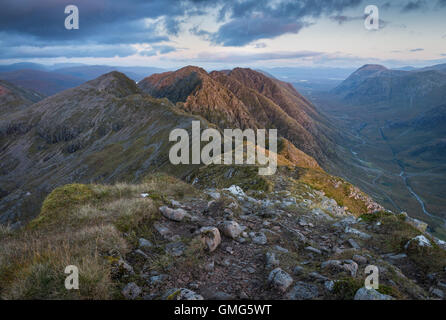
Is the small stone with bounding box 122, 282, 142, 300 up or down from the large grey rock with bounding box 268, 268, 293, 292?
up

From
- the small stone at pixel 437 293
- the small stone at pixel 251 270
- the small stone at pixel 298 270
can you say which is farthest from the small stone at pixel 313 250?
the small stone at pixel 437 293

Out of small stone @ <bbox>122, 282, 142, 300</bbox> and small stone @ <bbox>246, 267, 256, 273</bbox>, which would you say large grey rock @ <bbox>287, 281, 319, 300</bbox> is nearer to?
small stone @ <bbox>246, 267, 256, 273</bbox>

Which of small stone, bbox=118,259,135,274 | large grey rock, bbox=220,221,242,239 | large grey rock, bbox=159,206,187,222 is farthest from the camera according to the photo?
large grey rock, bbox=159,206,187,222

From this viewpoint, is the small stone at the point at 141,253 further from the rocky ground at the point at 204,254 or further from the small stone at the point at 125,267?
the small stone at the point at 125,267

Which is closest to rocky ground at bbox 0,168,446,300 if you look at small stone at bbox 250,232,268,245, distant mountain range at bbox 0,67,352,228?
small stone at bbox 250,232,268,245

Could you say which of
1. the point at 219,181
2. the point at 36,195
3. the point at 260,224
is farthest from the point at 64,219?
the point at 36,195
